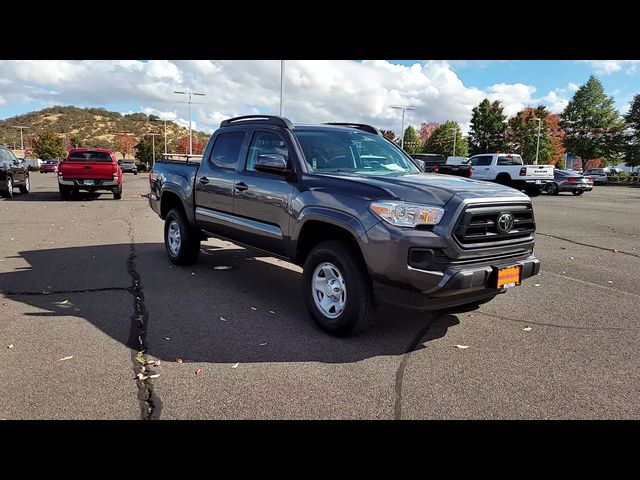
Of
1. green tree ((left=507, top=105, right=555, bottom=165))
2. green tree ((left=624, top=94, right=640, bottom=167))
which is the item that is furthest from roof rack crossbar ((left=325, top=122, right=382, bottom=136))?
green tree ((left=507, top=105, right=555, bottom=165))

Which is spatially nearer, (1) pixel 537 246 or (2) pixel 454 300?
(2) pixel 454 300

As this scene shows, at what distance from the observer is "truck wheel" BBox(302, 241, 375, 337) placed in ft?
13.4

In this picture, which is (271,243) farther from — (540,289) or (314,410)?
(540,289)

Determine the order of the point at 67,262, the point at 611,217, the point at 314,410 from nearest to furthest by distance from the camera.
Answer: the point at 314,410, the point at 67,262, the point at 611,217

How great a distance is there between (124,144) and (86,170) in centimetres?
8778

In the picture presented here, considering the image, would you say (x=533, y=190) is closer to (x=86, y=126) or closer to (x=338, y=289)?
(x=338, y=289)

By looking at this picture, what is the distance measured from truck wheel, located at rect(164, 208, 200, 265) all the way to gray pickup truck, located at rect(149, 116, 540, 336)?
1.08 meters

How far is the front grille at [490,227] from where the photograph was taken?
3.90m

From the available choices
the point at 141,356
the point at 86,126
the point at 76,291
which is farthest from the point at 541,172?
the point at 86,126

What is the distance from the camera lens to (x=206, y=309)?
16.8 ft

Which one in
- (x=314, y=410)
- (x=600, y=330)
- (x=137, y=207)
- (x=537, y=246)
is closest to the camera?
(x=314, y=410)

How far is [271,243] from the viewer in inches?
206
